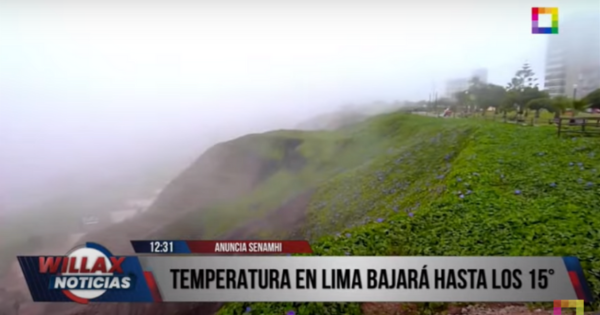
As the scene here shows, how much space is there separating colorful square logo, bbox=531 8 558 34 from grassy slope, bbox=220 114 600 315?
608 mm

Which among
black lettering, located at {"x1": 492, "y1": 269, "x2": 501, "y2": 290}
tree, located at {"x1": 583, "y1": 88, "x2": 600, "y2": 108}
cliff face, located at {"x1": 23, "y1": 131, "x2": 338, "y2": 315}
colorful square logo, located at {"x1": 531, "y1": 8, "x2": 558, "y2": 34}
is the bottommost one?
black lettering, located at {"x1": 492, "y1": 269, "x2": 501, "y2": 290}

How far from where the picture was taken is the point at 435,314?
199 centimetres

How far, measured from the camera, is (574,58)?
80.3 inches

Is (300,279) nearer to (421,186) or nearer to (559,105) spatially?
(421,186)

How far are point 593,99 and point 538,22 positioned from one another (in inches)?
23.4

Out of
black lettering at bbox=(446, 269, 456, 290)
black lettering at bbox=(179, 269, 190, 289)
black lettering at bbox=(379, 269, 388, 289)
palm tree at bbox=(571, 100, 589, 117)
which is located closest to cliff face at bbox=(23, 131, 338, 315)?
black lettering at bbox=(179, 269, 190, 289)

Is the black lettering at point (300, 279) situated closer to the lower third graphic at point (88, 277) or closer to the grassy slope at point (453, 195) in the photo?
the grassy slope at point (453, 195)

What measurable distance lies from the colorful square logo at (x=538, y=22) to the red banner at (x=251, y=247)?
1970 mm

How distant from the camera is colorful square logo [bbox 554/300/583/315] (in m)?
1.97

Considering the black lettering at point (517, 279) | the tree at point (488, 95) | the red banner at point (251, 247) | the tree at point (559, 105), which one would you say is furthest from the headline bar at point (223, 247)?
the tree at point (559, 105)

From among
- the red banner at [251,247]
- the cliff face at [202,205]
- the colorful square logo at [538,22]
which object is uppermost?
the colorful square logo at [538,22]

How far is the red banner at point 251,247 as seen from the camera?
6.83 ft

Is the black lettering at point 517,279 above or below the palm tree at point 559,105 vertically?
below

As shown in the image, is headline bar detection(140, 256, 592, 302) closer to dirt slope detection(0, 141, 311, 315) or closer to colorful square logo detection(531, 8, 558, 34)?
dirt slope detection(0, 141, 311, 315)
